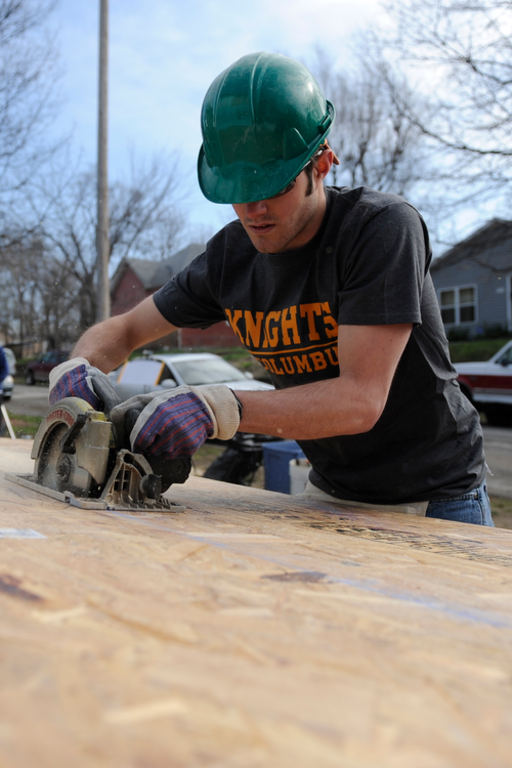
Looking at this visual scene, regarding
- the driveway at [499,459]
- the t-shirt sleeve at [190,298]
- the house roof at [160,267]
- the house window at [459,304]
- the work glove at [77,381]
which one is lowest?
the driveway at [499,459]

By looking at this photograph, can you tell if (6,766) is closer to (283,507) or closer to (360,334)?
(360,334)

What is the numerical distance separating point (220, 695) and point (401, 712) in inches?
7.0

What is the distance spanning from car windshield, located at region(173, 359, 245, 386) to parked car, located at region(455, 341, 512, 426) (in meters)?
4.59

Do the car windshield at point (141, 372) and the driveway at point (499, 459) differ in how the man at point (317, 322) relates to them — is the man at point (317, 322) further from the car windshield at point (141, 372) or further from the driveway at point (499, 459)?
the car windshield at point (141, 372)

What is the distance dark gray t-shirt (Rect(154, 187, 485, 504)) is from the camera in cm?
175

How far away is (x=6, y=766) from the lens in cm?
51

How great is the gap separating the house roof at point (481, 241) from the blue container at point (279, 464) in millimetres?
4417

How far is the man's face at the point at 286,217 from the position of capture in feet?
6.07

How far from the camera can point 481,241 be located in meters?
9.17

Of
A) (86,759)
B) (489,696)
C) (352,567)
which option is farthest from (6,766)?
(352,567)

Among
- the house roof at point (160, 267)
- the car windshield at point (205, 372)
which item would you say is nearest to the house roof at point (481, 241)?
the car windshield at point (205, 372)

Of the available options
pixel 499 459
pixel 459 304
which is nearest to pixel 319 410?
pixel 499 459

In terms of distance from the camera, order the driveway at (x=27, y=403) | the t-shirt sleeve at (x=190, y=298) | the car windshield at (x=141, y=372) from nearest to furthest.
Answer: the t-shirt sleeve at (x=190, y=298) < the driveway at (x=27, y=403) < the car windshield at (x=141, y=372)

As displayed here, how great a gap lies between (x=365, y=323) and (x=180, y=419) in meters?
0.57
